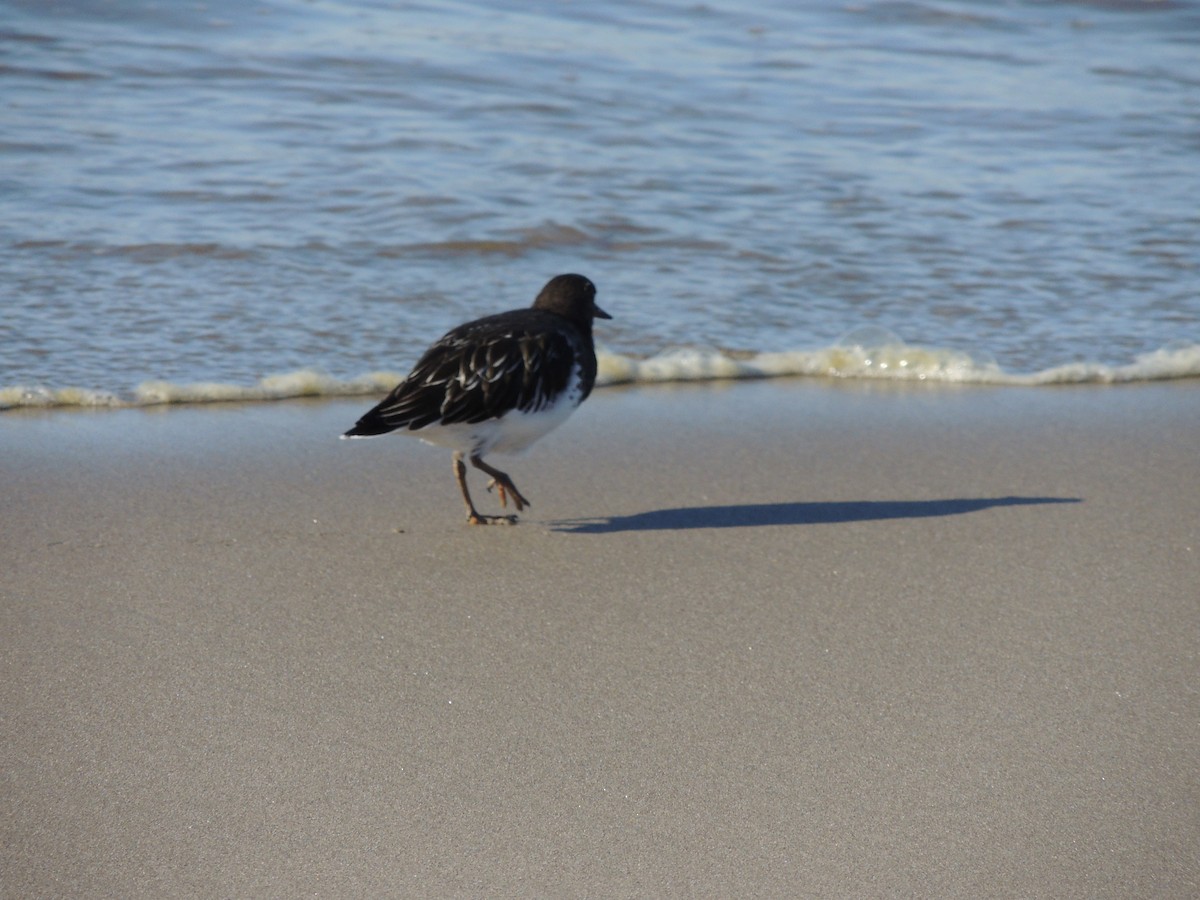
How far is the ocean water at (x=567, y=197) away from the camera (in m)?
6.94

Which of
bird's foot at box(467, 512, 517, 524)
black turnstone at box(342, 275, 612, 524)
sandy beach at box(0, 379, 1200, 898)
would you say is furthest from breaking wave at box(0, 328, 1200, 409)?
bird's foot at box(467, 512, 517, 524)

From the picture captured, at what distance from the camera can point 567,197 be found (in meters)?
9.21

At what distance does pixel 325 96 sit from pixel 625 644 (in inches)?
318

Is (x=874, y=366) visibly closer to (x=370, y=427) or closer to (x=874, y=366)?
(x=874, y=366)

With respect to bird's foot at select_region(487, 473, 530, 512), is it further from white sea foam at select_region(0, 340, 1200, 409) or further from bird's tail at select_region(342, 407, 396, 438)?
white sea foam at select_region(0, 340, 1200, 409)

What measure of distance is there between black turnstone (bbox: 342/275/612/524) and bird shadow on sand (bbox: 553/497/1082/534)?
334 millimetres

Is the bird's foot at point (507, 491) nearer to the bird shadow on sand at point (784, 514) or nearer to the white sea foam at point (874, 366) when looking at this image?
the bird shadow on sand at point (784, 514)

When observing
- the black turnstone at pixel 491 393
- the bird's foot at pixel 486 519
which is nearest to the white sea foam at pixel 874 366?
the black turnstone at pixel 491 393

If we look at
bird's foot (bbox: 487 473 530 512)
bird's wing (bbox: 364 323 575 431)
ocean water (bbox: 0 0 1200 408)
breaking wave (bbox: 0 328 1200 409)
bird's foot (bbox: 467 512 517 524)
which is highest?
ocean water (bbox: 0 0 1200 408)

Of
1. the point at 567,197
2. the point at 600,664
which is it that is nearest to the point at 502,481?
the point at 600,664

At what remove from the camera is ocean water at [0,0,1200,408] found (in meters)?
6.94

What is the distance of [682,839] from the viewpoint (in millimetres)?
3064

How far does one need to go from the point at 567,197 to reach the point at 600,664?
5783 mm

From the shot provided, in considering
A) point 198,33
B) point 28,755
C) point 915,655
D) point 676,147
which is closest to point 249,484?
point 28,755
